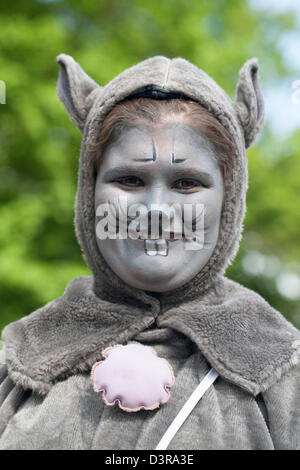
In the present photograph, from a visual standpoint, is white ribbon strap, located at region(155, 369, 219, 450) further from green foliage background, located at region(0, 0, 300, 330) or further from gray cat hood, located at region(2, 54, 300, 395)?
green foliage background, located at region(0, 0, 300, 330)

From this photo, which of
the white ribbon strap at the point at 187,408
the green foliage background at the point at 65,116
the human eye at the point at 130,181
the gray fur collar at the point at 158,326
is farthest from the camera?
the green foliage background at the point at 65,116

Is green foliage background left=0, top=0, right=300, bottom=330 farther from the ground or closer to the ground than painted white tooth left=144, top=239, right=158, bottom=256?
farther from the ground

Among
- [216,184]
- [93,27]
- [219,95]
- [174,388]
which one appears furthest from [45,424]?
[93,27]

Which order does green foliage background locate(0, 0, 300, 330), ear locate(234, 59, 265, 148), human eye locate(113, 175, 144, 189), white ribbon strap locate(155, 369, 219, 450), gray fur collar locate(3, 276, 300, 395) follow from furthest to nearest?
green foliage background locate(0, 0, 300, 330), ear locate(234, 59, 265, 148), human eye locate(113, 175, 144, 189), gray fur collar locate(3, 276, 300, 395), white ribbon strap locate(155, 369, 219, 450)

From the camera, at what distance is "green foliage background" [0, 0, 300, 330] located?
5.43 meters

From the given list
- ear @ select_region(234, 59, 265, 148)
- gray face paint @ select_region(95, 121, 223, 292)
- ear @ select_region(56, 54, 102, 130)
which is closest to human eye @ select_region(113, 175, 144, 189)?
gray face paint @ select_region(95, 121, 223, 292)

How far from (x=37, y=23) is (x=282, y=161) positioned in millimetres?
3081

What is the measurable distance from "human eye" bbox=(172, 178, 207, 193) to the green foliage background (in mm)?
3279

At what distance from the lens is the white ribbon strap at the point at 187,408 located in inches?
62.3

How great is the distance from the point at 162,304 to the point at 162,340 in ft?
0.41

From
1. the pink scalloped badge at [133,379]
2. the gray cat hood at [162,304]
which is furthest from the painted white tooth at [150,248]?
the pink scalloped badge at [133,379]

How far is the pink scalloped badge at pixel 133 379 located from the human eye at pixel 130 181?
501mm

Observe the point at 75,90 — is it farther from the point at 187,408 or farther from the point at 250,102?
the point at 187,408

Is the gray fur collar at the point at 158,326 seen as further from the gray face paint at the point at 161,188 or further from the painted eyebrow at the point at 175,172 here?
the painted eyebrow at the point at 175,172
